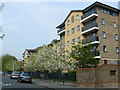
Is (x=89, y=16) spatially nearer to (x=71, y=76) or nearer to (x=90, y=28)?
(x=90, y=28)

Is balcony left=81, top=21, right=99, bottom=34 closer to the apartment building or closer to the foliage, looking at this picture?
the apartment building

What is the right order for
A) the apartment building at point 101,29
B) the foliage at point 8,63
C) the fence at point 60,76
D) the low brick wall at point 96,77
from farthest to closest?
the foliage at point 8,63 → the apartment building at point 101,29 → the fence at point 60,76 → the low brick wall at point 96,77

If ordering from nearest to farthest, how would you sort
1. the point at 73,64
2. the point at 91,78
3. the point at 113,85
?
the point at 91,78, the point at 113,85, the point at 73,64

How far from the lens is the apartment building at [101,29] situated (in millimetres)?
33812

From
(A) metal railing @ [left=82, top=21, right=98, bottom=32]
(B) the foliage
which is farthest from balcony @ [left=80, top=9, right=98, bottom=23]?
(B) the foliage

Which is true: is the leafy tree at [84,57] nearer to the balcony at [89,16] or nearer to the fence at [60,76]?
the fence at [60,76]

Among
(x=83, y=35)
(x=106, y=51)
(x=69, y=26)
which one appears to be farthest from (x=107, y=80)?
(x=69, y=26)

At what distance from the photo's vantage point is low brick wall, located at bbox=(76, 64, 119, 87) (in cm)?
1911

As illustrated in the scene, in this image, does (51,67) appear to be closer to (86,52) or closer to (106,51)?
(86,52)

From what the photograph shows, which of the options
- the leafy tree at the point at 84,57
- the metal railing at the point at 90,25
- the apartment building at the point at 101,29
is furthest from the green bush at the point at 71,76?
the metal railing at the point at 90,25

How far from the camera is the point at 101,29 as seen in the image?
34469mm

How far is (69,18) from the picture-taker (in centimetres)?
4347

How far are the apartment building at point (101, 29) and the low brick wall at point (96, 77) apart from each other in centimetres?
1180

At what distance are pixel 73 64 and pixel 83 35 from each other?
45.8ft
